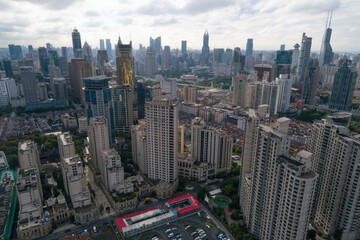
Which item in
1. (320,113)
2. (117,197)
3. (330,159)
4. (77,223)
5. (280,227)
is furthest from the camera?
(320,113)

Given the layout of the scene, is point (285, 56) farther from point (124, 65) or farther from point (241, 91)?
point (124, 65)

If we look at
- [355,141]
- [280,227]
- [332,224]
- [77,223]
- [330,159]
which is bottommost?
[77,223]

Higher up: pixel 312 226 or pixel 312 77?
pixel 312 77

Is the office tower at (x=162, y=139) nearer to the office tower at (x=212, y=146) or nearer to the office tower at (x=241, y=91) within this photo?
the office tower at (x=212, y=146)

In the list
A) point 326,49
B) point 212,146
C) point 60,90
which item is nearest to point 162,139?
point 212,146

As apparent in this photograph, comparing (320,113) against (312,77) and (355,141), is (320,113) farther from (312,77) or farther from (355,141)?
(355,141)

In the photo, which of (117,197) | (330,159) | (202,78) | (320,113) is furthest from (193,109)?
(202,78)
